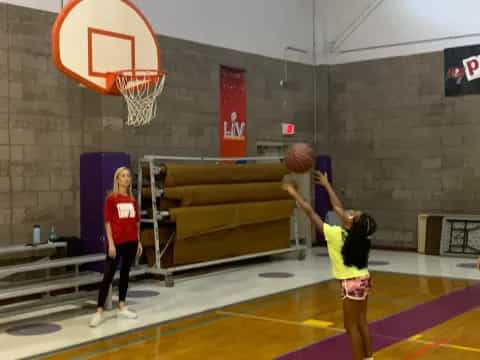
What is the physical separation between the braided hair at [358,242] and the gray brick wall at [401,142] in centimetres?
786

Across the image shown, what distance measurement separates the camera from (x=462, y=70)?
461 inches

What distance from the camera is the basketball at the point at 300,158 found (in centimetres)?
547

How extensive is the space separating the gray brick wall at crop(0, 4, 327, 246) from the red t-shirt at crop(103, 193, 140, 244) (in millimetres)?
2057

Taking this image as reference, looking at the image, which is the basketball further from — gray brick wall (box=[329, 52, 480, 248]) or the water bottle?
gray brick wall (box=[329, 52, 480, 248])

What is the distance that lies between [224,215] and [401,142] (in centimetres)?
460

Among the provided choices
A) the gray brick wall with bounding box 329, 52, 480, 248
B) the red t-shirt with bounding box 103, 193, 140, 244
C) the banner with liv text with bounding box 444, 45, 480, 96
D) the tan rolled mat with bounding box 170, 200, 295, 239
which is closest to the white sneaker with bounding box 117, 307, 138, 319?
the red t-shirt with bounding box 103, 193, 140, 244

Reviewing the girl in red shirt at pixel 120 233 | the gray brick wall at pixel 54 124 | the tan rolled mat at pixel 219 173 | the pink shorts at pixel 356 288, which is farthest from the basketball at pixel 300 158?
the gray brick wall at pixel 54 124

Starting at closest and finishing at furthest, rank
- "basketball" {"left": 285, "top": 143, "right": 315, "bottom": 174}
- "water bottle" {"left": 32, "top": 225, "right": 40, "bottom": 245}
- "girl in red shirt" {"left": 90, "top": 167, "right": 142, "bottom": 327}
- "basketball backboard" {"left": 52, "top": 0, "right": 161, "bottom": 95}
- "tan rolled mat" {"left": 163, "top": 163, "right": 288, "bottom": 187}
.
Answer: "basketball" {"left": 285, "top": 143, "right": 315, "bottom": 174}, "girl in red shirt" {"left": 90, "top": 167, "right": 142, "bottom": 327}, "basketball backboard" {"left": 52, "top": 0, "right": 161, "bottom": 95}, "water bottle" {"left": 32, "top": 225, "right": 40, "bottom": 245}, "tan rolled mat" {"left": 163, "top": 163, "right": 288, "bottom": 187}

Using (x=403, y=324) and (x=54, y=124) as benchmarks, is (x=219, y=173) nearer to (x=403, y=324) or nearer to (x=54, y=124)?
(x=54, y=124)

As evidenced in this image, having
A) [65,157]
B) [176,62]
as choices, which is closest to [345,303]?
[65,157]

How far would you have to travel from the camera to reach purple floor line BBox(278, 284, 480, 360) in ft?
18.1

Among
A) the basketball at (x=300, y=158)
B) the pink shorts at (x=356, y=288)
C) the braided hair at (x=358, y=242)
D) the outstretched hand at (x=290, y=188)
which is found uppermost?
the basketball at (x=300, y=158)

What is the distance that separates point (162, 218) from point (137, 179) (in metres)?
0.77

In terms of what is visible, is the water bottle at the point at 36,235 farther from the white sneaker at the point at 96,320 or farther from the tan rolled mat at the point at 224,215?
the white sneaker at the point at 96,320
